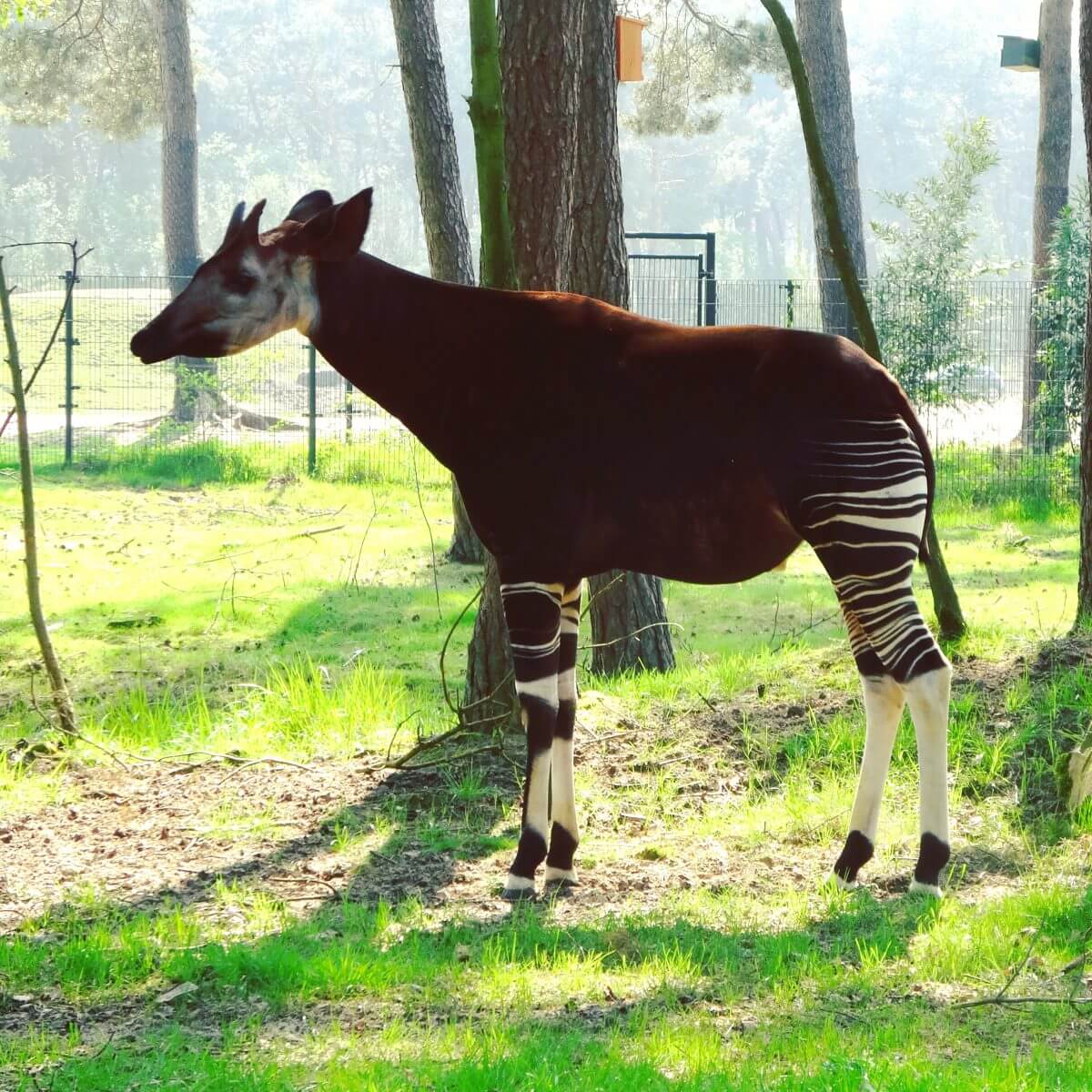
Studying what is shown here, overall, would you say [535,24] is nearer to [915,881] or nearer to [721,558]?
[721,558]

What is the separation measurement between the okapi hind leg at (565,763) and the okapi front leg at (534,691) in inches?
2.5

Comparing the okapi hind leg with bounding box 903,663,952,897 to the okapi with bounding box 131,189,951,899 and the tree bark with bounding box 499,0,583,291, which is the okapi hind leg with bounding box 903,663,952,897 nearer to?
the okapi with bounding box 131,189,951,899

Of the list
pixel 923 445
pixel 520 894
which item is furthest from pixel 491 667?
pixel 923 445

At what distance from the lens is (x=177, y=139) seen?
74.4 ft

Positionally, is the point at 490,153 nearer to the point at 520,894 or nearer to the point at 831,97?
the point at 520,894

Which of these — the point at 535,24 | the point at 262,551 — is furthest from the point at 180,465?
the point at 535,24

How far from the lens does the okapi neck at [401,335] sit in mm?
4254

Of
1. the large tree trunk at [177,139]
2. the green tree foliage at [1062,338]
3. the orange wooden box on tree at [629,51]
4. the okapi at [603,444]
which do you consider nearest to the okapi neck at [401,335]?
the okapi at [603,444]

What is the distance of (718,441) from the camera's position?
4.02 m

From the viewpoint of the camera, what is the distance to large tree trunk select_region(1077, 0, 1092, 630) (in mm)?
6383

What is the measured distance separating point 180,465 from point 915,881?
41.7ft

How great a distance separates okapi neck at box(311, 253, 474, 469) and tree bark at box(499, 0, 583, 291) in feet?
4.00

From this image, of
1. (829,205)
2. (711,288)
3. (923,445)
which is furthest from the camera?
(711,288)

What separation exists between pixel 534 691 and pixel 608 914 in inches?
26.2
